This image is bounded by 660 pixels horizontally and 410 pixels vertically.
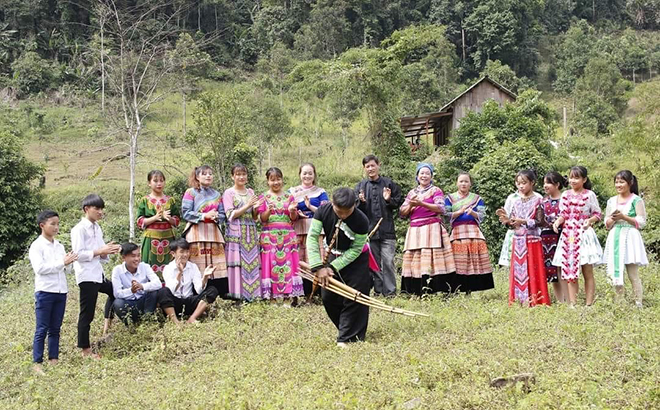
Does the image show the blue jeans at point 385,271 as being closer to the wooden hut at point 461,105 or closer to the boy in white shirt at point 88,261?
the boy in white shirt at point 88,261

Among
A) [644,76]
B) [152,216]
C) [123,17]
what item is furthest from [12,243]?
[644,76]

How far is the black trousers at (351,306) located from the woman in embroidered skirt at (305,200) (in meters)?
1.98

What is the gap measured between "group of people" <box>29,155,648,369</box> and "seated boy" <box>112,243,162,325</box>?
0.01 meters

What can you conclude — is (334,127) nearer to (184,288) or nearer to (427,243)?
(427,243)

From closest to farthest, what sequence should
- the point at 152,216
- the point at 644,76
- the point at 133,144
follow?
the point at 152,216, the point at 133,144, the point at 644,76

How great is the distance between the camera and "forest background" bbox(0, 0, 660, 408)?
5133 mm

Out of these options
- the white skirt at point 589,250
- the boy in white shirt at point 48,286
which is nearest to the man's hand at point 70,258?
the boy in white shirt at point 48,286

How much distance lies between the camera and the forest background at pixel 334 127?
5133mm

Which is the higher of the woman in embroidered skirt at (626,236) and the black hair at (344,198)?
the black hair at (344,198)

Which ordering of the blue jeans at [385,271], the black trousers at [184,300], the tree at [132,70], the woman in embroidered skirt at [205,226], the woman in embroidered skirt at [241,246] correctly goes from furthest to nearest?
the tree at [132,70], the blue jeans at [385,271], the woman in embroidered skirt at [241,246], the woman in embroidered skirt at [205,226], the black trousers at [184,300]

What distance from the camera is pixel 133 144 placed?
17.9 m

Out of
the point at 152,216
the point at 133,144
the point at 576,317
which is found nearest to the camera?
the point at 576,317

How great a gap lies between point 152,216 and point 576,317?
4963mm

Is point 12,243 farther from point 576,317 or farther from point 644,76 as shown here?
point 644,76
